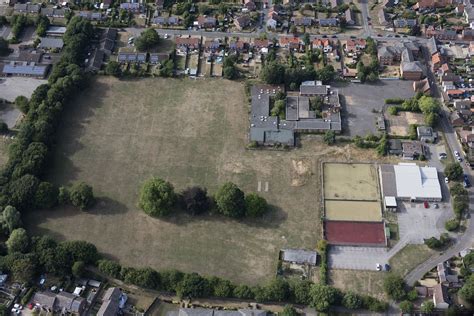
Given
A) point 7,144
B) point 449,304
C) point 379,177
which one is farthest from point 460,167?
point 7,144

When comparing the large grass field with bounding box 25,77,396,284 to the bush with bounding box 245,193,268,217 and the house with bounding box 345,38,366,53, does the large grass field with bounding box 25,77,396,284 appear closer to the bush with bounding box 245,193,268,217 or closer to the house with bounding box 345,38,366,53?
the bush with bounding box 245,193,268,217

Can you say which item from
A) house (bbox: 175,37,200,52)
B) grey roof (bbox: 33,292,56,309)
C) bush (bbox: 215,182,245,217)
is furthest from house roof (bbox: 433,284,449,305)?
house (bbox: 175,37,200,52)

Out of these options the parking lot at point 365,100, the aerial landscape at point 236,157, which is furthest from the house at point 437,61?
the parking lot at point 365,100

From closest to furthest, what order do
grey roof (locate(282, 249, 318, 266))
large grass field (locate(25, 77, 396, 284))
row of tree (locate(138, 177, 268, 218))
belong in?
grey roof (locate(282, 249, 318, 266))
large grass field (locate(25, 77, 396, 284))
row of tree (locate(138, 177, 268, 218))

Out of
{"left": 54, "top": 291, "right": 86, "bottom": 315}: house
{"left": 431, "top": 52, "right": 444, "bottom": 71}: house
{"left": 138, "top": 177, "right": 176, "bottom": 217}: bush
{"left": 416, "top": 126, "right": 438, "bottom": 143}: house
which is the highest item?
{"left": 431, "top": 52, "right": 444, "bottom": 71}: house

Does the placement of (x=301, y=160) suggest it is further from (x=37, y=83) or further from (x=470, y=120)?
(x=37, y=83)

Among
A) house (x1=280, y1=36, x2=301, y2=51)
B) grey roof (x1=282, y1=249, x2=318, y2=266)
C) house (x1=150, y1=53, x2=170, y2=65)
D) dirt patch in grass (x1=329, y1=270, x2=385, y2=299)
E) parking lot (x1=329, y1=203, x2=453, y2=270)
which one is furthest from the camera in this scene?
house (x1=280, y1=36, x2=301, y2=51)

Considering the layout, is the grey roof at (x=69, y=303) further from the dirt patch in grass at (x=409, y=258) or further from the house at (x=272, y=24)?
the house at (x=272, y=24)
